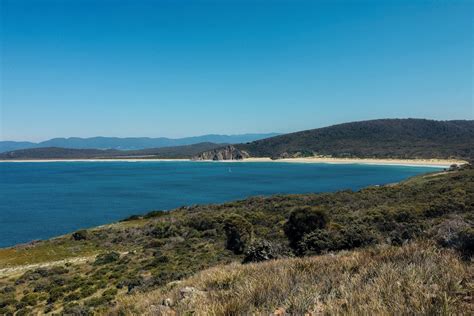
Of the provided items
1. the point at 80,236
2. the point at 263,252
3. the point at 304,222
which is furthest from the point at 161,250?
the point at 263,252

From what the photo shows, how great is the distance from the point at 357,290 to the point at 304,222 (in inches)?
656

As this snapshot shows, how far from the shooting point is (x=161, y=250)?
22.7m

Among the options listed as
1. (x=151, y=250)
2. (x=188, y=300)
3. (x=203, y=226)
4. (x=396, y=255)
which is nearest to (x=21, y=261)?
(x=151, y=250)

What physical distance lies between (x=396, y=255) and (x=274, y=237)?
53.6ft

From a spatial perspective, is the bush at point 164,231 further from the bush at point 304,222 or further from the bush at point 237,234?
the bush at point 304,222

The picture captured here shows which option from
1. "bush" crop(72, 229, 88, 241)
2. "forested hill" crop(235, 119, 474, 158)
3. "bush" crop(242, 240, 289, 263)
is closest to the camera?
"bush" crop(242, 240, 289, 263)

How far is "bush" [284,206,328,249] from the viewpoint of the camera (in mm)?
20228

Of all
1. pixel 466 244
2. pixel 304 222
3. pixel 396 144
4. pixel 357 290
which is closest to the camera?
pixel 357 290

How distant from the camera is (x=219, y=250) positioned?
21.2m

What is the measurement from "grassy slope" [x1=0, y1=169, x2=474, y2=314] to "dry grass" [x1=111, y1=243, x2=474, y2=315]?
0.10 m

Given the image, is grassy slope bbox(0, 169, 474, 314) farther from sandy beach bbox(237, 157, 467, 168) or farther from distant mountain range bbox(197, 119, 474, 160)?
distant mountain range bbox(197, 119, 474, 160)

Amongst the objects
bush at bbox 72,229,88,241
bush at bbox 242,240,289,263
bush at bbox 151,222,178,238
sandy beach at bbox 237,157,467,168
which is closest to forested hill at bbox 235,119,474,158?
sandy beach at bbox 237,157,467,168

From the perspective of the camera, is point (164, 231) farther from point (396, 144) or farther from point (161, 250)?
point (396, 144)

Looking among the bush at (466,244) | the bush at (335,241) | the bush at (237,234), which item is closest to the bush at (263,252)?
the bush at (335,241)
